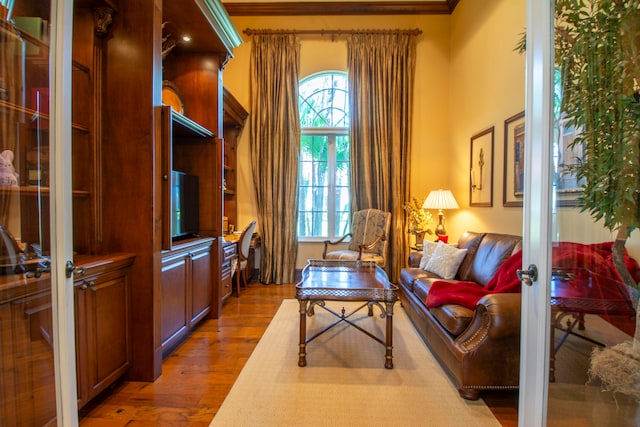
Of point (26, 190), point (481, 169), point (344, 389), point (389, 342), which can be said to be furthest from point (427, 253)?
point (26, 190)

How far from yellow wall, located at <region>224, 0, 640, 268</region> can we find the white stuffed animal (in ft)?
11.4

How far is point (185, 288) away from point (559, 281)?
100 inches

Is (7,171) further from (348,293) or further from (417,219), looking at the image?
(417,219)

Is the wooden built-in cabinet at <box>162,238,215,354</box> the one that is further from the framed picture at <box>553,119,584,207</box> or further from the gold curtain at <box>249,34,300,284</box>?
the framed picture at <box>553,119,584,207</box>

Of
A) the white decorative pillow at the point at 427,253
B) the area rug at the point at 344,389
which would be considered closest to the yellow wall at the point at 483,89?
the white decorative pillow at the point at 427,253

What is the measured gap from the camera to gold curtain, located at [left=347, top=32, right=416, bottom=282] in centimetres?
450

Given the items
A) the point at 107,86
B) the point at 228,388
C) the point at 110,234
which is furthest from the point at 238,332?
the point at 107,86

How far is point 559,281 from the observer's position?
1.20 metres

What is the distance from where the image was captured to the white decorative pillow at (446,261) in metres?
3.02

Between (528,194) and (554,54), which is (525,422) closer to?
(528,194)

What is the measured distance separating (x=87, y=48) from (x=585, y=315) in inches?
122

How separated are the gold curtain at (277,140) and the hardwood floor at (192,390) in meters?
1.74

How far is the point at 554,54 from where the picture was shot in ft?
3.87

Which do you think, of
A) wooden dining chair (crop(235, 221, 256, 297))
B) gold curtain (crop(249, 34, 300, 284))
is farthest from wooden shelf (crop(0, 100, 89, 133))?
gold curtain (crop(249, 34, 300, 284))
